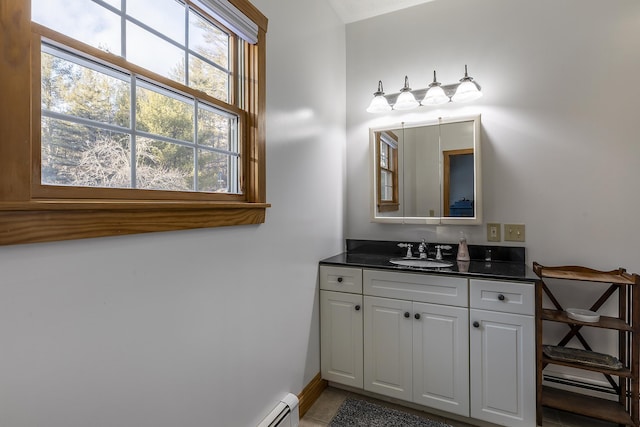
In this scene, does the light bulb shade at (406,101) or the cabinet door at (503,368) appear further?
the light bulb shade at (406,101)

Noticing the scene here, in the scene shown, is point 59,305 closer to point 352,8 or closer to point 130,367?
point 130,367

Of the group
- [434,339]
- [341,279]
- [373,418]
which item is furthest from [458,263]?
[373,418]

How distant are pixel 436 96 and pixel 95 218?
6.94 ft

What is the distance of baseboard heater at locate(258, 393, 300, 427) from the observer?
1574 mm

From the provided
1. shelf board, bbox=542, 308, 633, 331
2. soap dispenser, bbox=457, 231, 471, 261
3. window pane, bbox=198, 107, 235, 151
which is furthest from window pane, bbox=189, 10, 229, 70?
shelf board, bbox=542, 308, 633, 331

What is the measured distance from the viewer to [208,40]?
1.42m

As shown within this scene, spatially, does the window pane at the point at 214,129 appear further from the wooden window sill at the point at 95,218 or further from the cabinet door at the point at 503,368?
the cabinet door at the point at 503,368

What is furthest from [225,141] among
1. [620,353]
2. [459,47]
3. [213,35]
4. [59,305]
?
[620,353]

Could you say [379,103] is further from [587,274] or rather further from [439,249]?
[587,274]

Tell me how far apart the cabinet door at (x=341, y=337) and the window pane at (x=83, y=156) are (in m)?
1.46

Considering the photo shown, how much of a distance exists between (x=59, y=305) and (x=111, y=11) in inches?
35.1

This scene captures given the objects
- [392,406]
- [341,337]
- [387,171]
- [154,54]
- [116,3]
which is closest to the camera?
[116,3]

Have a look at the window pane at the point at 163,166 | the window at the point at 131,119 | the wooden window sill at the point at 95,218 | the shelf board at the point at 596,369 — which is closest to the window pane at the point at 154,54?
the window at the point at 131,119

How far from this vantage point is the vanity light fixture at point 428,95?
2.15 meters
